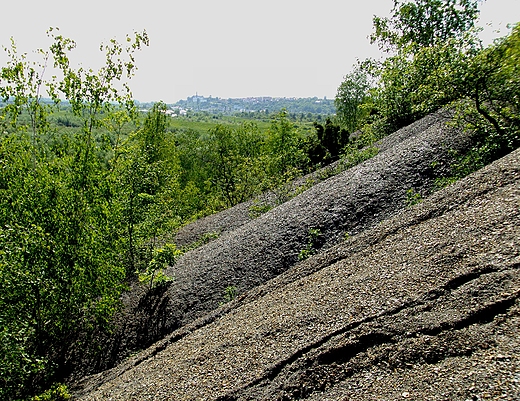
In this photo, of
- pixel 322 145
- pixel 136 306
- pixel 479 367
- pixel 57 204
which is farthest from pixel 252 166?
pixel 479 367

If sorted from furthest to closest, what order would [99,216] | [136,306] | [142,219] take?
1. [142,219]
2. [136,306]
3. [99,216]

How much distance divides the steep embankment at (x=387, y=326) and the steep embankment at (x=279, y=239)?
1.88 metres

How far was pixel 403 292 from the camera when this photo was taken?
571cm

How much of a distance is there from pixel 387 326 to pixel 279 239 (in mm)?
7321

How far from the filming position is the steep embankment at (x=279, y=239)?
11.2 metres

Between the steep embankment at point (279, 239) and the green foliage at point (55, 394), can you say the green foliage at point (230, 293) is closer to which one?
the steep embankment at point (279, 239)

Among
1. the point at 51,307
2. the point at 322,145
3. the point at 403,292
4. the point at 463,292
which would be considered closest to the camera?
the point at 463,292

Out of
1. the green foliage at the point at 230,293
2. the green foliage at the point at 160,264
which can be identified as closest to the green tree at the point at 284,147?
the green foliage at the point at 160,264

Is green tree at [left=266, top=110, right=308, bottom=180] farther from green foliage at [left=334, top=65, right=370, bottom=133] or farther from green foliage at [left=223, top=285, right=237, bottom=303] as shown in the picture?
green foliage at [left=334, top=65, right=370, bottom=133]

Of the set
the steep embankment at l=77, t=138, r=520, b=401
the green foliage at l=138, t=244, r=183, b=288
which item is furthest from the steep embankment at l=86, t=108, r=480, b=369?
the steep embankment at l=77, t=138, r=520, b=401

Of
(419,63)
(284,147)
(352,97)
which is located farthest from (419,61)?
(352,97)

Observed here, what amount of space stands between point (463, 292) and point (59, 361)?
10911mm

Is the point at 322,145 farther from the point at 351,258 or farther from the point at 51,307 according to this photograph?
the point at 51,307

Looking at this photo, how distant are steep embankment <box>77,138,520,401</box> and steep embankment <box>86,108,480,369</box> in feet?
6.16
